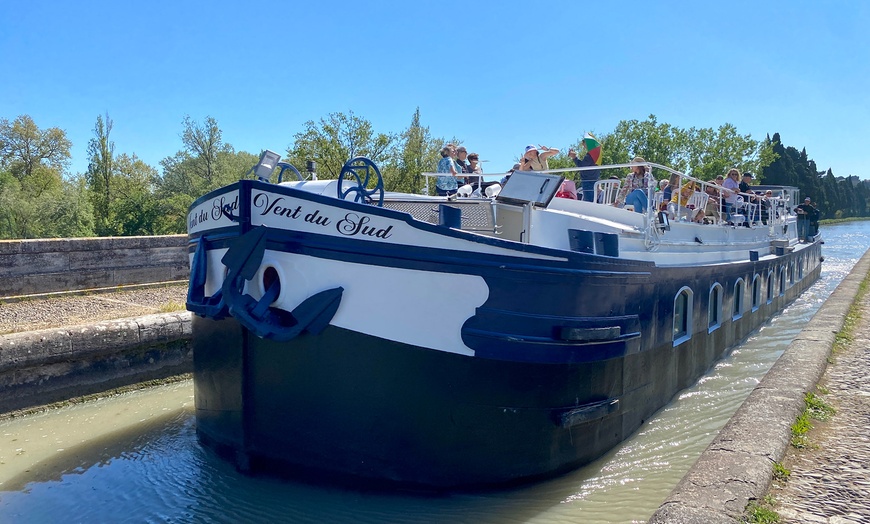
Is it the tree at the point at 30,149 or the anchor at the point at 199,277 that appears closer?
the anchor at the point at 199,277

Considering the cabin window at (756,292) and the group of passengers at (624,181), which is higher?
the group of passengers at (624,181)

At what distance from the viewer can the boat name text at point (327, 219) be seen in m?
4.52

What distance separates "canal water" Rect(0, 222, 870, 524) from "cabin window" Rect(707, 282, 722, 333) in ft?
2.93

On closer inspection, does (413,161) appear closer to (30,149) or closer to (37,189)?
(37,189)

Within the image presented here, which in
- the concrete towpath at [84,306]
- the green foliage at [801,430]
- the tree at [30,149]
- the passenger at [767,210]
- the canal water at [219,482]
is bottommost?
the canal water at [219,482]

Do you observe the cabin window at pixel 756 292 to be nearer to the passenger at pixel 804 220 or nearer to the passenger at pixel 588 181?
the passenger at pixel 588 181

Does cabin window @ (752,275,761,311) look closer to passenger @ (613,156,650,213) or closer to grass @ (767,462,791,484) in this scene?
passenger @ (613,156,650,213)

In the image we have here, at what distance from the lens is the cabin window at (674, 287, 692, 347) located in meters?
6.95

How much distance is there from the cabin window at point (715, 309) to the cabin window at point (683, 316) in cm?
111

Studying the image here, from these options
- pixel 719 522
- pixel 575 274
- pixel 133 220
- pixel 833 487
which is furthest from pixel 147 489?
pixel 133 220

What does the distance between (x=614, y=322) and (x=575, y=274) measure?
71cm

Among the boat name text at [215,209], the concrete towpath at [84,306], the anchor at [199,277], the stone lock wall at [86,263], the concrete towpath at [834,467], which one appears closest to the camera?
the concrete towpath at [834,467]

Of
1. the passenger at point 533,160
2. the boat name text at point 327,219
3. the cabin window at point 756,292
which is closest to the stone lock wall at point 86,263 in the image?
the boat name text at point 327,219

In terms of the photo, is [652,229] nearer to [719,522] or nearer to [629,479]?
[629,479]
